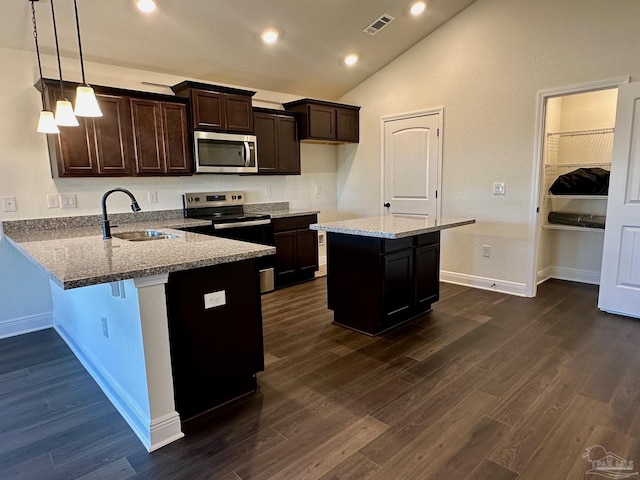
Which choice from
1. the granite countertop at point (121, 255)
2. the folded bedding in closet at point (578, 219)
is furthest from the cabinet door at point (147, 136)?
the folded bedding in closet at point (578, 219)

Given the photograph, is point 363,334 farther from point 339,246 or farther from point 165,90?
point 165,90

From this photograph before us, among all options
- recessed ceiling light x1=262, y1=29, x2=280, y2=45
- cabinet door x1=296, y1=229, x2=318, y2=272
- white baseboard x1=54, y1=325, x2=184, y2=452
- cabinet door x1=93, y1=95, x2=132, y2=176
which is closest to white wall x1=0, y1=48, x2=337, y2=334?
cabinet door x1=93, y1=95, x2=132, y2=176

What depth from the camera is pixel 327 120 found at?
5039mm

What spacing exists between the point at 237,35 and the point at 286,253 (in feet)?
7.51

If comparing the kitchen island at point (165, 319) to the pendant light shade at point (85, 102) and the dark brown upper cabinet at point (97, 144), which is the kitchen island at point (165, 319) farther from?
the dark brown upper cabinet at point (97, 144)

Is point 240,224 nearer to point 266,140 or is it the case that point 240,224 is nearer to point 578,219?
point 266,140

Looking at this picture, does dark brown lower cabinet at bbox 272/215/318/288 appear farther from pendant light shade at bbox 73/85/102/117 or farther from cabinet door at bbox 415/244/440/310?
pendant light shade at bbox 73/85/102/117

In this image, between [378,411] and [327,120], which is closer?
[378,411]

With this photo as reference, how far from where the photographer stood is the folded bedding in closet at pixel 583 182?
4.09 meters

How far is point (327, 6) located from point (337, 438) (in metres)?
3.54

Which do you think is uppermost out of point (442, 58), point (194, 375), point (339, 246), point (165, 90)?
point (442, 58)

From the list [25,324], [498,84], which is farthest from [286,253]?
[498,84]

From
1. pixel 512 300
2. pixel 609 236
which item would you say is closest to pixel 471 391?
pixel 512 300

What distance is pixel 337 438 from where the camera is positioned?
1.91 meters
